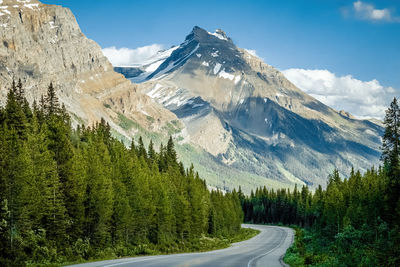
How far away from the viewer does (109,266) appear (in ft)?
73.0

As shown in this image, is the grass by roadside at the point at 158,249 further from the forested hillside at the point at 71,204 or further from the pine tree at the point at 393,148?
the pine tree at the point at 393,148

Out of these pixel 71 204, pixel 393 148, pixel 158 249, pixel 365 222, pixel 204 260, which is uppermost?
pixel 393 148

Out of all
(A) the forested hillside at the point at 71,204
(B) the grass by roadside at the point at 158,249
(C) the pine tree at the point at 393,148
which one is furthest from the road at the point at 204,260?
(C) the pine tree at the point at 393,148

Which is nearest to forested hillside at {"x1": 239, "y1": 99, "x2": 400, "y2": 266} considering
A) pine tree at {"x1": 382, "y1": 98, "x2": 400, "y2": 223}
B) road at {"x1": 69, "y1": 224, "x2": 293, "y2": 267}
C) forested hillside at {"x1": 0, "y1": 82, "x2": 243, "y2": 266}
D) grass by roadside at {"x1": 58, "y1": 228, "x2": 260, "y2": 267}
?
pine tree at {"x1": 382, "y1": 98, "x2": 400, "y2": 223}

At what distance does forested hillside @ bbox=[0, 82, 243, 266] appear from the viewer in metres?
31.2

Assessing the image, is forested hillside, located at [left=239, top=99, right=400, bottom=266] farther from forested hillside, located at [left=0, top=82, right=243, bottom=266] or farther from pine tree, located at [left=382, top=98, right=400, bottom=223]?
forested hillside, located at [left=0, top=82, right=243, bottom=266]

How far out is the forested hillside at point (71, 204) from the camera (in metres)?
31.2

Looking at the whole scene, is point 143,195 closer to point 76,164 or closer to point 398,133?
point 76,164

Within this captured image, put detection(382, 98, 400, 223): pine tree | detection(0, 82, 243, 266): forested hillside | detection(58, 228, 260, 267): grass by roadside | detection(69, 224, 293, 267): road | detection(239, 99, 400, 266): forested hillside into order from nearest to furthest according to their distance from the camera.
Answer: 1. detection(239, 99, 400, 266): forested hillside
2. detection(69, 224, 293, 267): road
3. detection(0, 82, 243, 266): forested hillside
4. detection(58, 228, 260, 267): grass by roadside
5. detection(382, 98, 400, 223): pine tree

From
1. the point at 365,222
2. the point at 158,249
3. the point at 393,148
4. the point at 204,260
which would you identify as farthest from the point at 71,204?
the point at 365,222

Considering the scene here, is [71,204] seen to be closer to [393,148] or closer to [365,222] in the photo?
[393,148]

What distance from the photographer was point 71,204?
3947 centimetres

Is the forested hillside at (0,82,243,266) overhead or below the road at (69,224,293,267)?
overhead

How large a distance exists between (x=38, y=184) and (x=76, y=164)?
736 cm
